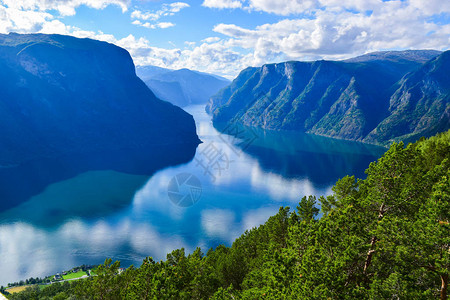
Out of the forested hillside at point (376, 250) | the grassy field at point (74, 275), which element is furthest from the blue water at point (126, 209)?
the forested hillside at point (376, 250)

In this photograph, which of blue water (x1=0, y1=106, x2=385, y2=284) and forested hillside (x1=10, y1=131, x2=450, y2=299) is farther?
blue water (x1=0, y1=106, x2=385, y2=284)

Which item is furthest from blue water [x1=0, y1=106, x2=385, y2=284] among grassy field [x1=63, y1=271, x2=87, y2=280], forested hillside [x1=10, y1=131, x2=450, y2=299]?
forested hillside [x1=10, y1=131, x2=450, y2=299]

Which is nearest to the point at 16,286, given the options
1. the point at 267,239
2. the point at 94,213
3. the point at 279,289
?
the point at 94,213

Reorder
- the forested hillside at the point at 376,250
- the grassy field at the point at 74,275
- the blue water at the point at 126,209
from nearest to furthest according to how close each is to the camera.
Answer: the forested hillside at the point at 376,250 → the grassy field at the point at 74,275 → the blue water at the point at 126,209

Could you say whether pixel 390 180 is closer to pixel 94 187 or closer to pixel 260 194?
pixel 260 194

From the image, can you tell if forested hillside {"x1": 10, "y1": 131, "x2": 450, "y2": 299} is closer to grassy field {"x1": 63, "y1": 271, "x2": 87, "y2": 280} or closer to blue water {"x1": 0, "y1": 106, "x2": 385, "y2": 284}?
grassy field {"x1": 63, "y1": 271, "x2": 87, "y2": 280}

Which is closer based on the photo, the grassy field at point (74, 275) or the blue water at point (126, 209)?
the grassy field at point (74, 275)

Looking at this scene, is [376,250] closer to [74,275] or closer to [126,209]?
[74,275]

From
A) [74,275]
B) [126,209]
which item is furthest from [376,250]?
[126,209]

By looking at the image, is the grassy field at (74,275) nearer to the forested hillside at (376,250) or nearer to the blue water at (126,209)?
the blue water at (126,209)
